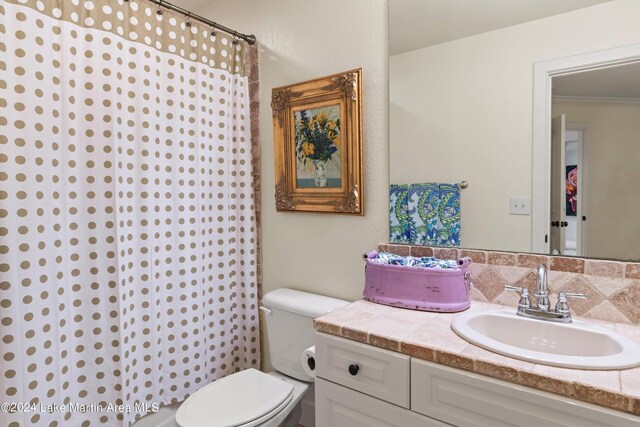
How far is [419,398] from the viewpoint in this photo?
1058 millimetres

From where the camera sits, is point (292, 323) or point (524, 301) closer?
point (524, 301)

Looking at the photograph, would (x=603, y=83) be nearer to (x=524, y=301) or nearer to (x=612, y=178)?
(x=612, y=178)

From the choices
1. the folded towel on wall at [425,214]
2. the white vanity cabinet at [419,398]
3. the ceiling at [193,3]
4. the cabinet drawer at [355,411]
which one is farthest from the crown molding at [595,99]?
the ceiling at [193,3]

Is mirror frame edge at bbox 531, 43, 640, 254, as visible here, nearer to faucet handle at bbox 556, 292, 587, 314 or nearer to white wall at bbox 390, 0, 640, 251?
white wall at bbox 390, 0, 640, 251

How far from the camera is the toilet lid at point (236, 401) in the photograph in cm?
139

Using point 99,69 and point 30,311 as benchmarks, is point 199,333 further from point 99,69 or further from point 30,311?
point 99,69

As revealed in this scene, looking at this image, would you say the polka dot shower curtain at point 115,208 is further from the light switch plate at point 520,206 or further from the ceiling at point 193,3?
the light switch plate at point 520,206

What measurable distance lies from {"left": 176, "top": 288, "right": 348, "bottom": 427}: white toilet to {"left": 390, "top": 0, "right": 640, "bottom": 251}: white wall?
767 millimetres

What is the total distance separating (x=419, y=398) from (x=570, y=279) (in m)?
0.70

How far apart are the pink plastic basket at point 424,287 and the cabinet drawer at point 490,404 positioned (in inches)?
13.6

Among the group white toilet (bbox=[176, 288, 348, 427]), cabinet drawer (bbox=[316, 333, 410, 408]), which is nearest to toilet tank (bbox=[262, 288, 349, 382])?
white toilet (bbox=[176, 288, 348, 427])

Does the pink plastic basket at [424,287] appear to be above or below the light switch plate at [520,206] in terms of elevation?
below

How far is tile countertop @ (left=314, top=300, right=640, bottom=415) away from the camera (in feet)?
2.69

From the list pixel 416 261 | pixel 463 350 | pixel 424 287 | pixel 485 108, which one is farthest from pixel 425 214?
pixel 463 350
